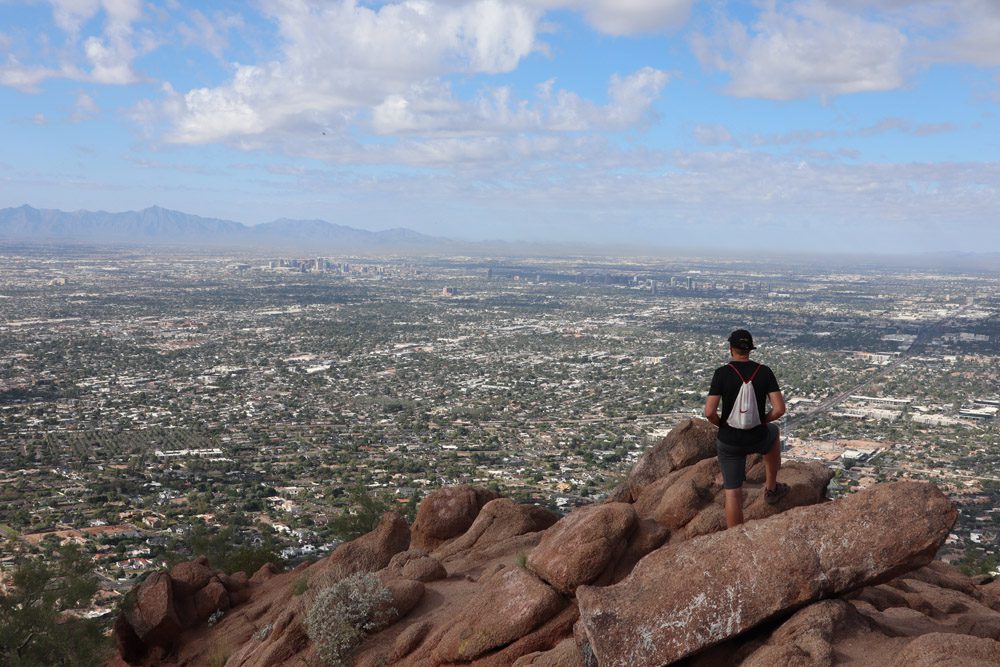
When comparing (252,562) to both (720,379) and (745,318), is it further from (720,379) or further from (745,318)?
(745,318)

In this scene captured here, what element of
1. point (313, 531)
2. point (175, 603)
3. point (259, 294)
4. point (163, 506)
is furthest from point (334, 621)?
point (259, 294)

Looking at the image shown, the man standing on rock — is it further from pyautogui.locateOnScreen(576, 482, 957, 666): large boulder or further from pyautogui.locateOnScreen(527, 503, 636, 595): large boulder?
pyautogui.locateOnScreen(527, 503, 636, 595): large boulder

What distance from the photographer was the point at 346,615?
43.1 ft

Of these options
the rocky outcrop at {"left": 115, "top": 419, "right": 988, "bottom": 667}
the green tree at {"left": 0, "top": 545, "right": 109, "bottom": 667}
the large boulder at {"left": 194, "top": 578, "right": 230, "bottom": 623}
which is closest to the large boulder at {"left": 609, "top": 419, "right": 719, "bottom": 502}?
the rocky outcrop at {"left": 115, "top": 419, "right": 988, "bottom": 667}

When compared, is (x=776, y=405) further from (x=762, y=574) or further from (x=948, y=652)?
(x=948, y=652)

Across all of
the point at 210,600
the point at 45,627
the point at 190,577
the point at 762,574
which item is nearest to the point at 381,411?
the point at 190,577

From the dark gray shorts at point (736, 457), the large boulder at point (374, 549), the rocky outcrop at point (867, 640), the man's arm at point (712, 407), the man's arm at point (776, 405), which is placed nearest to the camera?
the rocky outcrop at point (867, 640)

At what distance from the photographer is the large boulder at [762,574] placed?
9.38 metres

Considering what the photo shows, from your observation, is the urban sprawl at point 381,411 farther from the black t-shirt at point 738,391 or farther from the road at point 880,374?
the black t-shirt at point 738,391

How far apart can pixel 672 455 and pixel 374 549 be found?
8.05 metres

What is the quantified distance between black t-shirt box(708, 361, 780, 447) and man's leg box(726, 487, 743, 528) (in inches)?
31.2

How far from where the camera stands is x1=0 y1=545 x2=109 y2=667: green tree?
59.0 ft

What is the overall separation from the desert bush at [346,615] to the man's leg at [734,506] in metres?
6.48

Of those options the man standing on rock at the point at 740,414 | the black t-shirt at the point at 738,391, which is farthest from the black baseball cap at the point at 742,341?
the black t-shirt at the point at 738,391
